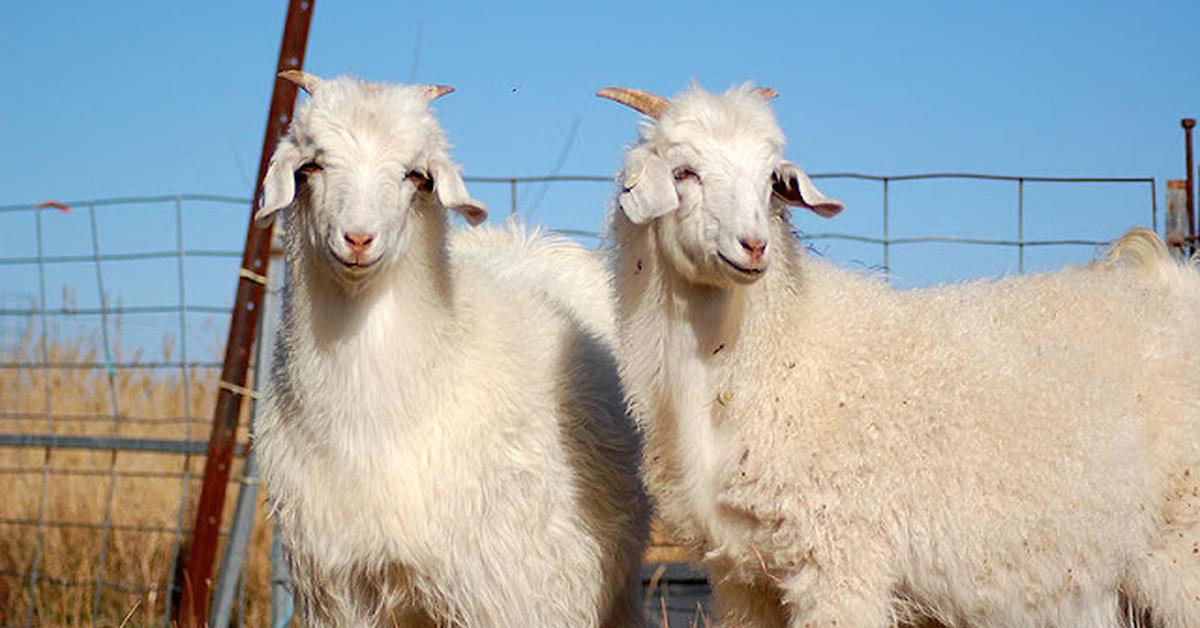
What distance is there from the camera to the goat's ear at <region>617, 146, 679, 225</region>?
430cm

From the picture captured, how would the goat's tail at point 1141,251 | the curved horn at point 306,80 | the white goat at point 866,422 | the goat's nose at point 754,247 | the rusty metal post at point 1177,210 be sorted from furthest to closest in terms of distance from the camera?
the rusty metal post at point 1177,210
the goat's tail at point 1141,251
the curved horn at point 306,80
the white goat at point 866,422
the goat's nose at point 754,247

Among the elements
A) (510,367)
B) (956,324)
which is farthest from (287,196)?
(956,324)

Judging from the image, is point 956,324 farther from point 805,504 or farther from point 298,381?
point 298,381

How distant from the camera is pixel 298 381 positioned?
185 inches

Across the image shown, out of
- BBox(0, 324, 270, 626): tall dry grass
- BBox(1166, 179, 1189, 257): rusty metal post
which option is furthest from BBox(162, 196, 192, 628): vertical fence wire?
BBox(1166, 179, 1189, 257): rusty metal post

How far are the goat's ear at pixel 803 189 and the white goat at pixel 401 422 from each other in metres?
0.95

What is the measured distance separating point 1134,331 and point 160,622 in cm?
498

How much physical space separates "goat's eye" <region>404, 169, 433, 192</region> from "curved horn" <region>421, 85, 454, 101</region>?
42 cm

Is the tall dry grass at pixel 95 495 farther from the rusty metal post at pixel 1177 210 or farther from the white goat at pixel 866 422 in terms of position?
the rusty metal post at pixel 1177 210

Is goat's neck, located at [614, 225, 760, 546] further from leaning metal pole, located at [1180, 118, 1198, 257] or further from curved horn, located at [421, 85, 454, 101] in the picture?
leaning metal pole, located at [1180, 118, 1198, 257]

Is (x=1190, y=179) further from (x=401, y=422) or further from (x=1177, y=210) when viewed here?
(x=401, y=422)

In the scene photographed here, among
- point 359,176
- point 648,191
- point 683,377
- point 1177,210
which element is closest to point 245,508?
point 359,176

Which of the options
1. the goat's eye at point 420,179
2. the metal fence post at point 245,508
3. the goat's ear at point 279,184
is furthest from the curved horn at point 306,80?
the metal fence post at point 245,508

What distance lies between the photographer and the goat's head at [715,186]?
4172 mm
